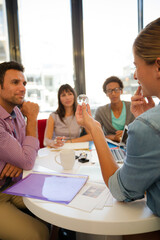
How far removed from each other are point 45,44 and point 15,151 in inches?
105

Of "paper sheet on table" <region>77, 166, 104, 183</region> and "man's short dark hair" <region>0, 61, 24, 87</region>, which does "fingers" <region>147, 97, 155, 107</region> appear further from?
"man's short dark hair" <region>0, 61, 24, 87</region>

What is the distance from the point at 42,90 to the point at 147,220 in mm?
3018

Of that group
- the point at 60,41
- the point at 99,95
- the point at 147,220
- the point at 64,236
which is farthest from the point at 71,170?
the point at 60,41

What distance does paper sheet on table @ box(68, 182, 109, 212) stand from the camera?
759 mm

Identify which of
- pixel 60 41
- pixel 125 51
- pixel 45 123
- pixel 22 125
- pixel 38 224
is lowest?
pixel 38 224

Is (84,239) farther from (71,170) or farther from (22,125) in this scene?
(22,125)

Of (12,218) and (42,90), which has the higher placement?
(42,90)

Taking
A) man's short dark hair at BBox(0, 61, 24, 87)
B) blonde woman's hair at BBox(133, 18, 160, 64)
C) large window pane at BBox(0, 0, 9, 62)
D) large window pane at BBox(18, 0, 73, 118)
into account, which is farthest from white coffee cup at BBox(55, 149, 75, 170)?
large window pane at BBox(0, 0, 9, 62)

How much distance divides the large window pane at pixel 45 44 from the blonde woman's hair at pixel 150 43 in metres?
2.73

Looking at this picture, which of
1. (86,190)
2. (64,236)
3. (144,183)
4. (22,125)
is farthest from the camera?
(22,125)

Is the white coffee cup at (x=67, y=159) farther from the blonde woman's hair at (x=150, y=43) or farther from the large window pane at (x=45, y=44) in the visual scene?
the large window pane at (x=45, y=44)

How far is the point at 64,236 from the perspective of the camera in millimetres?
1476

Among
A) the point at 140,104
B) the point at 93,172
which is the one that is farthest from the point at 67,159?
the point at 140,104

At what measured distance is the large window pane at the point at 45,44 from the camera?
Result: 327 centimetres
